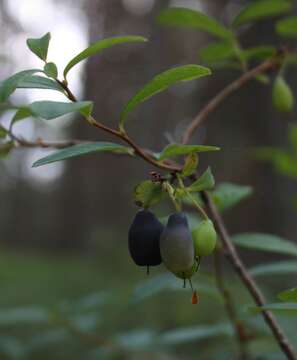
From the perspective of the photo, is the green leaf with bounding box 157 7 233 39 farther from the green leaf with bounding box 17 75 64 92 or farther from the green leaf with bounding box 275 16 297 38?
the green leaf with bounding box 17 75 64 92

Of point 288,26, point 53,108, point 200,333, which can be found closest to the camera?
point 53,108

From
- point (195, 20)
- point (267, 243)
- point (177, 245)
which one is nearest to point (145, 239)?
point (177, 245)

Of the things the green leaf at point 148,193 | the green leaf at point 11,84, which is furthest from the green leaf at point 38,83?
the green leaf at point 148,193

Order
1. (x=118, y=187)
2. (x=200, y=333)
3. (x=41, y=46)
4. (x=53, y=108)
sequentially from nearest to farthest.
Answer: (x=53, y=108)
(x=41, y=46)
(x=200, y=333)
(x=118, y=187)

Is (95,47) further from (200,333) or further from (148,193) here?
(200,333)

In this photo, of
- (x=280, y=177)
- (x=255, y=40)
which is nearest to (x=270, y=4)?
(x=280, y=177)

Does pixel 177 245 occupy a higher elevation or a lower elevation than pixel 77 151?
lower

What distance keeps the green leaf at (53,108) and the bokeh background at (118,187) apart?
1.07ft

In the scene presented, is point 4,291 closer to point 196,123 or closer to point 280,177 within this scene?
point 280,177

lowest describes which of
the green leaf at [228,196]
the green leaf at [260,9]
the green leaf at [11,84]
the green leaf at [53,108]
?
the green leaf at [228,196]

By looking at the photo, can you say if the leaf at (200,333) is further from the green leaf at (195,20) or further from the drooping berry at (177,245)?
the drooping berry at (177,245)

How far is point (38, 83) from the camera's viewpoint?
0.77 metres

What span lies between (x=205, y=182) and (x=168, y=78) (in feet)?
0.46

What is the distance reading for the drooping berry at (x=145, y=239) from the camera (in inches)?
29.9
